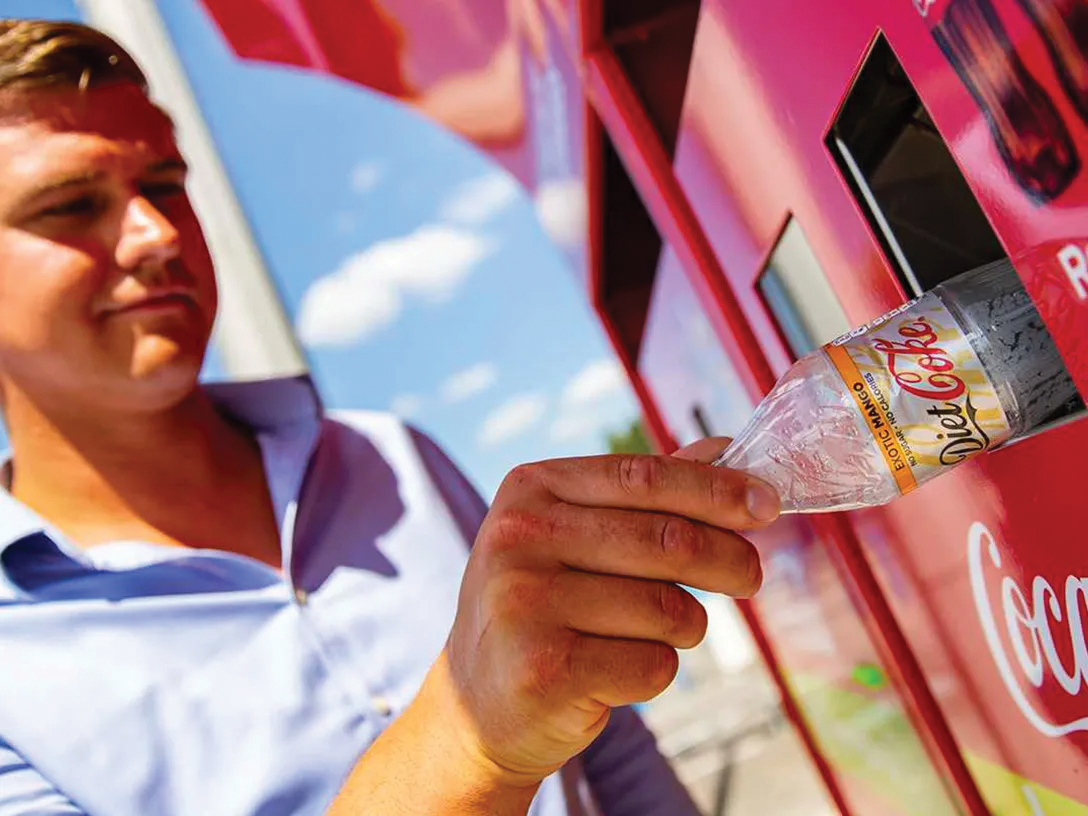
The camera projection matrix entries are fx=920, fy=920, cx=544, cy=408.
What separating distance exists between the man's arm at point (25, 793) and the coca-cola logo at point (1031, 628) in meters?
1.03

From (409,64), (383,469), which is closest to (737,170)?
(383,469)

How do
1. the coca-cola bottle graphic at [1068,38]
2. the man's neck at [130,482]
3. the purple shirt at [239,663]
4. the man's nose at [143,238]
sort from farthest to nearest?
the man's neck at [130,482] < the man's nose at [143,238] < the purple shirt at [239,663] < the coca-cola bottle graphic at [1068,38]

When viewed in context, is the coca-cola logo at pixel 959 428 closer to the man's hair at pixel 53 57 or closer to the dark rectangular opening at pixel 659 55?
the dark rectangular opening at pixel 659 55

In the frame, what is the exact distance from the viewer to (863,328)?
72 cm

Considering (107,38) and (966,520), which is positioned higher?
(107,38)

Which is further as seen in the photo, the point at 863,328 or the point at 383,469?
the point at 383,469

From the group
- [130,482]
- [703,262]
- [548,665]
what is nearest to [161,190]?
[130,482]

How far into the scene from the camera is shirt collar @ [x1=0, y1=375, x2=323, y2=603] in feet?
4.12

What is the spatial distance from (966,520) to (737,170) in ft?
1.54

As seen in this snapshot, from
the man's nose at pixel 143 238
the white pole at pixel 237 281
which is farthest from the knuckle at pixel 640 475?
the white pole at pixel 237 281

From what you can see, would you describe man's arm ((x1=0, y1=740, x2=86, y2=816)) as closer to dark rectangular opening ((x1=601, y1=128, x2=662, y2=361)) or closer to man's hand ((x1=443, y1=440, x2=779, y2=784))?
man's hand ((x1=443, y1=440, x2=779, y2=784))

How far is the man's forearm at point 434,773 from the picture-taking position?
781 millimetres

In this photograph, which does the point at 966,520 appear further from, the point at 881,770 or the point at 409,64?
the point at 409,64

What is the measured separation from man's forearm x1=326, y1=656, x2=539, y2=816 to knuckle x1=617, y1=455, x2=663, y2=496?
0.81 ft
